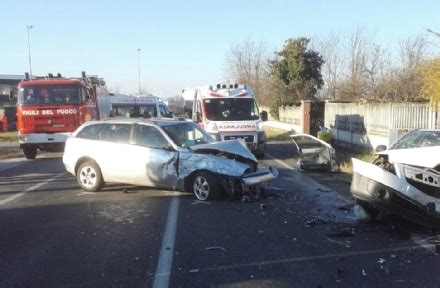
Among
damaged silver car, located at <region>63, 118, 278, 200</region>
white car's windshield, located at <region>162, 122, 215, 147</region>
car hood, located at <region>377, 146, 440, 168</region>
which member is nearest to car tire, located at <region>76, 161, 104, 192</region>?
damaged silver car, located at <region>63, 118, 278, 200</region>

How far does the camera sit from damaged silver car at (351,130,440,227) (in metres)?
7.00

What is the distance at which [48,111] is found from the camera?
63.4 ft

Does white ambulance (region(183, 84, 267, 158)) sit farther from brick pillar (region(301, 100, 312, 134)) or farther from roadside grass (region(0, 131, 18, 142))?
roadside grass (region(0, 131, 18, 142))

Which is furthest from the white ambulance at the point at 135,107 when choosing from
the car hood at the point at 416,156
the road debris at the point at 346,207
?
the car hood at the point at 416,156

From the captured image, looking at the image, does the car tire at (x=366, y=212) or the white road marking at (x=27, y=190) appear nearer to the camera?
the car tire at (x=366, y=212)

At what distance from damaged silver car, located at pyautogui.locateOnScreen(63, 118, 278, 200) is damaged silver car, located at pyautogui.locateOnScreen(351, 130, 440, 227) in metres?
2.67

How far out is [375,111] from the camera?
22234mm

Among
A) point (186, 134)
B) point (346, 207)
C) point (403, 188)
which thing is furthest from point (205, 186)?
point (403, 188)

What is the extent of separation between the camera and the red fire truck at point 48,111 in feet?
63.3

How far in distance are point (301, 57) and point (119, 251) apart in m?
40.7

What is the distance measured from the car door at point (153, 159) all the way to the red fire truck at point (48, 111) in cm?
903

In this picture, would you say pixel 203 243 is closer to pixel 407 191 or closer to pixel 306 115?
pixel 407 191

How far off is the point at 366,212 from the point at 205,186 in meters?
3.27

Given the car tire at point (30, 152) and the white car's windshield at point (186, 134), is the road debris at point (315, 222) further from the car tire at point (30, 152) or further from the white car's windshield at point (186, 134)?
the car tire at point (30, 152)
